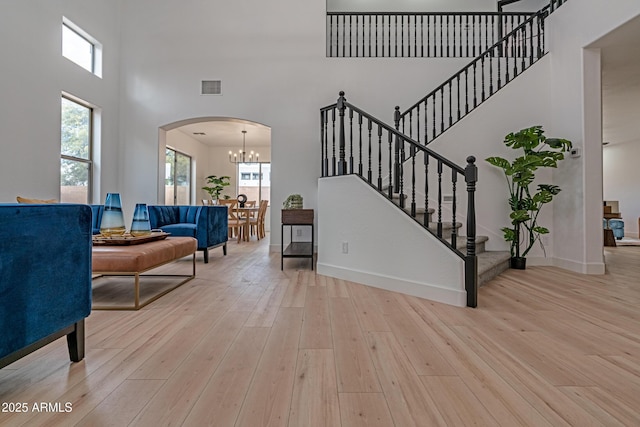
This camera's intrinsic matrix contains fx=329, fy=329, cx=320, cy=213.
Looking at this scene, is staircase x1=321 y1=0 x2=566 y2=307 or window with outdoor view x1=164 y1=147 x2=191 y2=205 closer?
staircase x1=321 y1=0 x2=566 y2=307

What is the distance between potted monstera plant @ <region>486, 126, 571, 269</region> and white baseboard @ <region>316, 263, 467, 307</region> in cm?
206

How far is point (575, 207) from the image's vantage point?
4156 millimetres

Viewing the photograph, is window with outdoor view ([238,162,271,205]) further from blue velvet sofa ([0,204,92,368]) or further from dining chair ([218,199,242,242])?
blue velvet sofa ([0,204,92,368])

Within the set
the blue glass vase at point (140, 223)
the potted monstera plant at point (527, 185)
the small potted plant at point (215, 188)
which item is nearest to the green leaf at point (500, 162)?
the potted monstera plant at point (527, 185)

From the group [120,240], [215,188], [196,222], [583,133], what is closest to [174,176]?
[215,188]

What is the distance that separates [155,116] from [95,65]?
46.7 inches

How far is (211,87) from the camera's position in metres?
5.96

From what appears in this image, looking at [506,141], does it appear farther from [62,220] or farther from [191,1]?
[191,1]

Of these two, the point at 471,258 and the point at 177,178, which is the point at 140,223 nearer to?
the point at 471,258

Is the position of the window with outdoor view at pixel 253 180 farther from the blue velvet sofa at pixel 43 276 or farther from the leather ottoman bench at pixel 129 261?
the blue velvet sofa at pixel 43 276

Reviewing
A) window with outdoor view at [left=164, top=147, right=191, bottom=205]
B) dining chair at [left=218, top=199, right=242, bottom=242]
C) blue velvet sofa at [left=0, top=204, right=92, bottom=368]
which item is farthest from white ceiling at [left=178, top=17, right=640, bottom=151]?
blue velvet sofa at [left=0, top=204, right=92, bottom=368]

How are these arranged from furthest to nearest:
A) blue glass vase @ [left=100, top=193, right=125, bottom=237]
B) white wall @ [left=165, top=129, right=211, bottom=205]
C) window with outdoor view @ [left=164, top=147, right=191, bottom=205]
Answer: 1. white wall @ [left=165, top=129, right=211, bottom=205]
2. window with outdoor view @ [left=164, top=147, right=191, bottom=205]
3. blue glass vase @ [left=100, top=193, right=125, bottom=237]

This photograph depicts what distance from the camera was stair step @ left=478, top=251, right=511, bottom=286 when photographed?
3.48 meters

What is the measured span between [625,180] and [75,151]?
13713 millimetres
